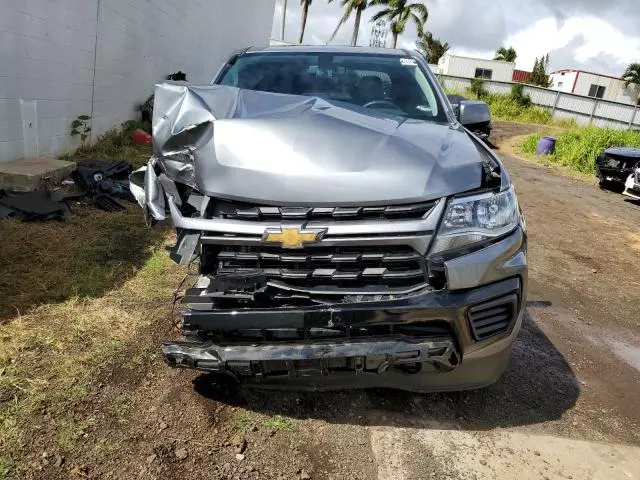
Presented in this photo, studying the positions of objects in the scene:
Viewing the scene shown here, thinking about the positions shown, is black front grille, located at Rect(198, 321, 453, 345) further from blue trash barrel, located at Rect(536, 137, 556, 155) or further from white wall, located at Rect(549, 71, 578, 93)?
white wall, located at Rect(549, 71, 578, 93)

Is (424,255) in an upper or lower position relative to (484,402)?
upper

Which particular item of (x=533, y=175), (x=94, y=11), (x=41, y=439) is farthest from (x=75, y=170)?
(x=533, y=175)

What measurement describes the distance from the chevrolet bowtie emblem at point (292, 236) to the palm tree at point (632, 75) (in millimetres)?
49759

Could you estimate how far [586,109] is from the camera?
25.4 metres

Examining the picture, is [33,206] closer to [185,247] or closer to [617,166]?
[185,247]

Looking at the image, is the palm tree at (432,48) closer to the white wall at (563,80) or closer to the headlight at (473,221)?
the white wall at (563,80)

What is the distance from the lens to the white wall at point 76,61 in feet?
18.2

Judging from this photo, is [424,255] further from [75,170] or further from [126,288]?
[75,170]

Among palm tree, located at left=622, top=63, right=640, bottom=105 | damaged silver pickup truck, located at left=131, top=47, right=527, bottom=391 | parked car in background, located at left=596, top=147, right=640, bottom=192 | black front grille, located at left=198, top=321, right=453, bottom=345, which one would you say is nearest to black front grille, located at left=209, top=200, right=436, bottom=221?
damaged silver pickup truck, located at left=131, top=47, right=527, bottom=391

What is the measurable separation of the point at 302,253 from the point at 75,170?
4802 millimetres

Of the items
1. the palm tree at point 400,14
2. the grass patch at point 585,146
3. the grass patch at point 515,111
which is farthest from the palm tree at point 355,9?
the grass patch at point 585,146

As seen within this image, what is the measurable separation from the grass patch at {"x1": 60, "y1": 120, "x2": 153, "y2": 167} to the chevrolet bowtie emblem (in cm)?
553

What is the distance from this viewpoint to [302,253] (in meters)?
2.18

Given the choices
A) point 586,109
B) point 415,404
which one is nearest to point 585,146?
point 586,109
